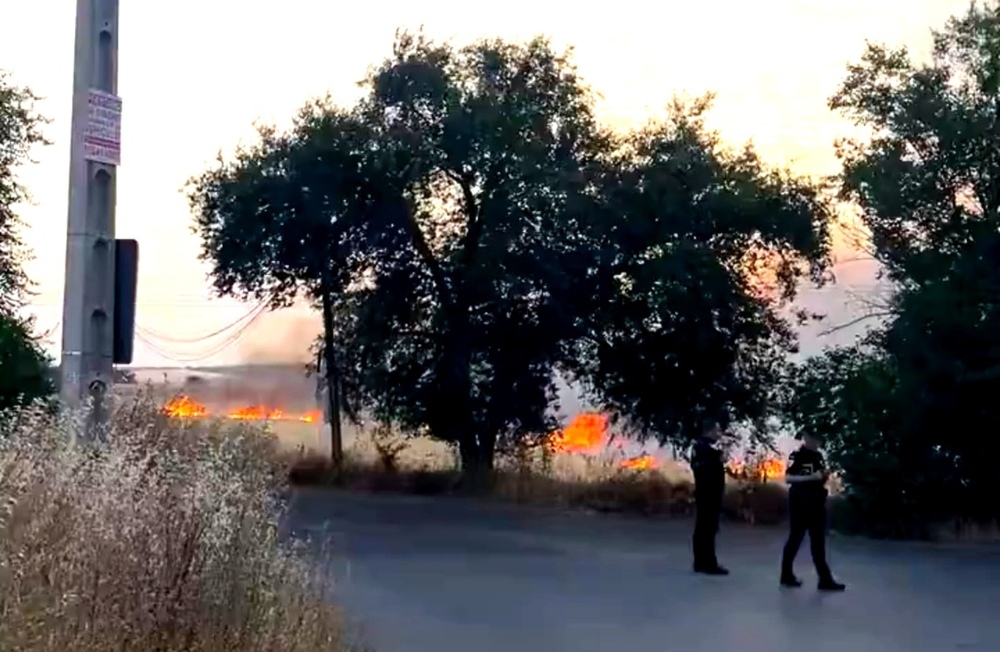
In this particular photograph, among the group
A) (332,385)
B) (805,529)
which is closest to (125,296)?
(805,529)

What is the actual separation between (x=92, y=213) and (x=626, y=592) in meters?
8.71

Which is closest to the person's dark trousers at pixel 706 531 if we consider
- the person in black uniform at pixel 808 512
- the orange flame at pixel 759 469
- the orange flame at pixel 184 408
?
the person in black uniform at pixel 808 512

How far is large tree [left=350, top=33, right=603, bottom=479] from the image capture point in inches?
1252

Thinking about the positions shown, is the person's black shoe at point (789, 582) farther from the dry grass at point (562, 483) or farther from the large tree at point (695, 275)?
the large tree at point (695, 275)

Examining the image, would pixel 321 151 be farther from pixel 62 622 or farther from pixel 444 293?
pixel 62 622

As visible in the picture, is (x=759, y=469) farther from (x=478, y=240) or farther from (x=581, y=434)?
(x=478, y=240)

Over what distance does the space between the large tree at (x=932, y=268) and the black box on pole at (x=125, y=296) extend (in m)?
17.9

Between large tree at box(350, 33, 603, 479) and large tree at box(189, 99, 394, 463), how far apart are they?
64 centimetres

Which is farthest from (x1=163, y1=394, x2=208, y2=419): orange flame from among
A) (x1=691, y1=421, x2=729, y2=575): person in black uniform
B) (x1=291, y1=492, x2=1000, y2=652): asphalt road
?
(x1=691, y1=421, x2=729, y2=575): person in black uniform

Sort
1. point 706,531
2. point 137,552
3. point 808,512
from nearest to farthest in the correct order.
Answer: point 137,552
point 808,512
point 706,531

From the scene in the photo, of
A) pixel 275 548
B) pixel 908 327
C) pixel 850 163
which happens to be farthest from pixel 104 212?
pixel 850 163

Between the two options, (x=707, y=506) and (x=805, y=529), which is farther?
(x=707, y=506)

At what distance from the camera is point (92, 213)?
979cm

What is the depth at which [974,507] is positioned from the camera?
2642 cm
